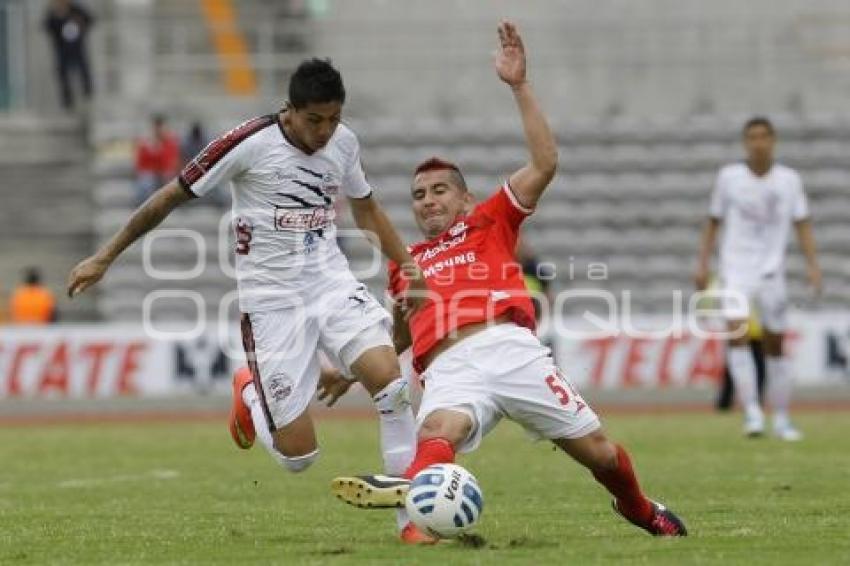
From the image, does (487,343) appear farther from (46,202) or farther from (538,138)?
(46,202)

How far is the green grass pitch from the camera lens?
879cm

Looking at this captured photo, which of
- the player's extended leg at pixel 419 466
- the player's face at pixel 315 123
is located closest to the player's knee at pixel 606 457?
the player's extended leg at pixel 419 466

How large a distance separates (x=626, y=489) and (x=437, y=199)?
168cm

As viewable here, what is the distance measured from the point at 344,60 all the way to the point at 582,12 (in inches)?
156

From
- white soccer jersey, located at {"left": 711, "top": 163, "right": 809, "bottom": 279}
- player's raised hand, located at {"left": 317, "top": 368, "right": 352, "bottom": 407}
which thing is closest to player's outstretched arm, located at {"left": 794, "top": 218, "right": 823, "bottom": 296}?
white soccer jersey, located at {"left": 711, "top": 163, "right": 809, "bottom": 279}

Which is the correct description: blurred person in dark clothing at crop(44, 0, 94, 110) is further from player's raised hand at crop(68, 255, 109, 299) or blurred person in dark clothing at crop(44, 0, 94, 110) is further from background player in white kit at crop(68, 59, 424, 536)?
player's raised hand at crop(68, 255, 109, 299)

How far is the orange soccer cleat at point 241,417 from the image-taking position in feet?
35.6

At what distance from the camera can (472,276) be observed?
9.55 metres

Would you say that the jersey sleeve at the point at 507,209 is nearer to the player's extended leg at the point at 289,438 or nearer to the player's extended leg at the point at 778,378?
the player's extended leg at the point at 289,438

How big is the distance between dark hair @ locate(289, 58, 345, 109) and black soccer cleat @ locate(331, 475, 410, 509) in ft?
6.48

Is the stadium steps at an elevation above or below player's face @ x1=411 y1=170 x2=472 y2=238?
below

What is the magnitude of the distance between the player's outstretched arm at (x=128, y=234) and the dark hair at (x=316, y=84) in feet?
2.49

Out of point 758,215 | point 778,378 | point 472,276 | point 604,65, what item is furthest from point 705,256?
point 604,65

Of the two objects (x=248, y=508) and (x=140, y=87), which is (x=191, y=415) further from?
(x=248, y=508)
